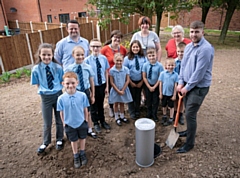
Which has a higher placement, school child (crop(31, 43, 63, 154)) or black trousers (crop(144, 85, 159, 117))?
school child (crop(31, 43, 63, 154))

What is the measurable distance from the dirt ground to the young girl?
55 centimetres

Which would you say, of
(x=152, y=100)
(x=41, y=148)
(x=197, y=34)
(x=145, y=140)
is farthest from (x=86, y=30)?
(x=145, y=140)

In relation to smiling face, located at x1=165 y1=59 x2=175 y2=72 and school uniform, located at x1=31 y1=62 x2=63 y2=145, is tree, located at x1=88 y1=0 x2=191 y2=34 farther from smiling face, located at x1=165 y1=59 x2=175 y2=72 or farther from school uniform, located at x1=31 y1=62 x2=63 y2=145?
school uniform, located at x1=31 y1=62 x2=63 y2=145

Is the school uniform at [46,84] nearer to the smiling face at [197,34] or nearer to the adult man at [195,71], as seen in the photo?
the adult man at [195,71]

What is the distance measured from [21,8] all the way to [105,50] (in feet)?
56.5

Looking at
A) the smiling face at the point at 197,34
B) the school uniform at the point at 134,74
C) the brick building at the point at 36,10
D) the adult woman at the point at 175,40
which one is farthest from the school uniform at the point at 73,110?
the brick building at the point at 36,10

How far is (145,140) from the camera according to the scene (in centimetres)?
276

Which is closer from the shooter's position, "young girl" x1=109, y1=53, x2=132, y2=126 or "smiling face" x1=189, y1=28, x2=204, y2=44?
"smiling face" x1=189, y1=28, x2=204, y2=44

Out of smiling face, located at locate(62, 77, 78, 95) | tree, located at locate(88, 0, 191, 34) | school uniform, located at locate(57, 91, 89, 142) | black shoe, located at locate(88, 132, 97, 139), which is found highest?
tree, located at locate(88, 0, 191, 34)

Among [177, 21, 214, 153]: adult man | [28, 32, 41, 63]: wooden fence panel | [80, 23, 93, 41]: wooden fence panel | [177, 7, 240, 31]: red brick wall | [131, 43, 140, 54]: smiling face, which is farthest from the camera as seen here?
[177, 7, 240, 31]: red brick wall

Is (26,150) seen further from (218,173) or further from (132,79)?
(218,173)

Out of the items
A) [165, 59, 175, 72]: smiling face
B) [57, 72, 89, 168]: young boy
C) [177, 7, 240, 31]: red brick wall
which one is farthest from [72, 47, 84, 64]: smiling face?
[177, 7, 240, 31]: red brick wall

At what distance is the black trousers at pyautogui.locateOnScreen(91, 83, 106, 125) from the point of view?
11.9 feet

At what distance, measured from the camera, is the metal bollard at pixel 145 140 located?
8.86ft
